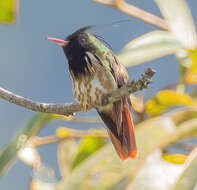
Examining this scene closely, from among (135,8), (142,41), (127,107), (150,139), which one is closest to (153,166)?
(150,139)

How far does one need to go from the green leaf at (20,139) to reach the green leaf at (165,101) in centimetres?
74

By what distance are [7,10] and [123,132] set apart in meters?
0.88

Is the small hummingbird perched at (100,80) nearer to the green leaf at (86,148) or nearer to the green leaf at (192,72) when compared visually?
the green leaf at (192,72)

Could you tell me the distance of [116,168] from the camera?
9.48 ft

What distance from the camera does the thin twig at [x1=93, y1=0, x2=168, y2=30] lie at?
3406mm

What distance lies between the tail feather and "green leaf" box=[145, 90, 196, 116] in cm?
62

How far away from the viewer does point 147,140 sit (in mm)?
2930

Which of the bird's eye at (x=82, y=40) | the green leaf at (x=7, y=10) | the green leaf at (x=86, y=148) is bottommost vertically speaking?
the green leaf at (x=86, y=148)

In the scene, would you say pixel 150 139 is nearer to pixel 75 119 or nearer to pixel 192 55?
pixel 192 55

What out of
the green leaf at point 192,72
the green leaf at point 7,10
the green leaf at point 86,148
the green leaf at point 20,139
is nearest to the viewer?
the green leaf at point 7,10

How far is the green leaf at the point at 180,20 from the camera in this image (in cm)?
340

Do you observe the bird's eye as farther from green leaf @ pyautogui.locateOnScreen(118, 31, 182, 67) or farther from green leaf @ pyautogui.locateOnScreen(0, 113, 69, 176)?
green leaf @ pyautogui.locateOnScreen(0, 113, 69, 176)

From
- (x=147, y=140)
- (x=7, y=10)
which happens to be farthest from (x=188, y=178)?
(x=7, y=10)

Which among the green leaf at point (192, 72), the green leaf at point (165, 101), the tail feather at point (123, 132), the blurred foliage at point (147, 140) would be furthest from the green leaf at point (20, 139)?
the green leaf at point (192, 72)
